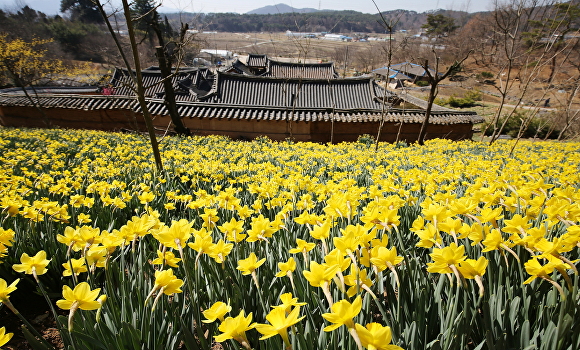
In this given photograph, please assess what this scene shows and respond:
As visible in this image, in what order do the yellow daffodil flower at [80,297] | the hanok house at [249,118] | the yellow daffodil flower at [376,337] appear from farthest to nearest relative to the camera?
the hanok house at [249,118] < the yellow daffodil flower at [80,297] < the yellow daffodil flower at [376,337]

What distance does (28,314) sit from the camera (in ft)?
6.05

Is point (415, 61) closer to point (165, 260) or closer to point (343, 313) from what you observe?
point (165, 260)

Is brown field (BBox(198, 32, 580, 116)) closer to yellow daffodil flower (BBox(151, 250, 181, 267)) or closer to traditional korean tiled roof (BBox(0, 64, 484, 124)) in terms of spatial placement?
traditional korean tiled roof (BBox(0, 64, 484, 124))

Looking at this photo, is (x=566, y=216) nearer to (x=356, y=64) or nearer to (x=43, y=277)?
(x=43, y=277)

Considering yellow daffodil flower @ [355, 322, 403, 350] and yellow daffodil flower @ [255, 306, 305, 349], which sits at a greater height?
yellow daffodil flower @ [355, 322, 403, 350]

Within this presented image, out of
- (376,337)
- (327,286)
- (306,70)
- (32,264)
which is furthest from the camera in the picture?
(306,70)

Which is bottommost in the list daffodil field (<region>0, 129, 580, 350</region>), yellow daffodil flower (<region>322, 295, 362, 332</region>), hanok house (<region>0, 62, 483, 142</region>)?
hanok house (<region>0, 62, 483, 142</region>)

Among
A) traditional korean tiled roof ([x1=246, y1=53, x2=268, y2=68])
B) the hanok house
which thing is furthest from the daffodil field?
traditional korean tiled roof ([x1=246, y1=53, x2=268, y2=68])

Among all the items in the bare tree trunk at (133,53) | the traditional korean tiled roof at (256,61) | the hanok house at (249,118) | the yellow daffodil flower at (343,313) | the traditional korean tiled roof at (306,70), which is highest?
the traditional korean tiled roof at (256,61)

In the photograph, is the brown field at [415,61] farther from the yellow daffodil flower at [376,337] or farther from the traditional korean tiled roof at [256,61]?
the yellow daffodil flower at [376,337]

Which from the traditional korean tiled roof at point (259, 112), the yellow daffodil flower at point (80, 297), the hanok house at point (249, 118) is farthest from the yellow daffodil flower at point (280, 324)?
the traditional korean tiled roof at point (259, 112)

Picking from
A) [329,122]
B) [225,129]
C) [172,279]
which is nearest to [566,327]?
[172,279]

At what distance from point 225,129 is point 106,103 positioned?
5156 millimetres

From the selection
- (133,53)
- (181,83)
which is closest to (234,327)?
(133,53)
